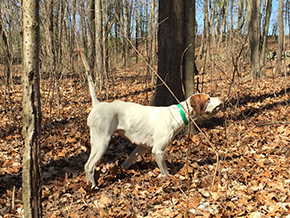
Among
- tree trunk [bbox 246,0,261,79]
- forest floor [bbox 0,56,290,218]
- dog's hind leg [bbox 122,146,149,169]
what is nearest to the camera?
forest floor [bbox 0,56,290,218]

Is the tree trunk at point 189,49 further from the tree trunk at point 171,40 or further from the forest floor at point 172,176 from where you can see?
the forest floor at point 172,176

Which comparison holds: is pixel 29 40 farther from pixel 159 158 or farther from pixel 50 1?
pixel 50 1

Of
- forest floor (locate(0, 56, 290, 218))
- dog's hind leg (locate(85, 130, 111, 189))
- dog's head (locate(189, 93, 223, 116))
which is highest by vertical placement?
dog's head (locate(189, 93, 223, 116))

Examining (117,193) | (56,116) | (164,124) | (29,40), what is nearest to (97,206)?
(117,193)

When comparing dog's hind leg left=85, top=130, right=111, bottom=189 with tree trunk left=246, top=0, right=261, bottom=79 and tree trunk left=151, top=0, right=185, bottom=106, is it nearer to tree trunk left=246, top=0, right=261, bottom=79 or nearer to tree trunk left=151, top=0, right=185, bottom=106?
tree trunk left=151, top=0, right=185, bottom=106

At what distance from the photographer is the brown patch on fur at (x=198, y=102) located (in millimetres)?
3961

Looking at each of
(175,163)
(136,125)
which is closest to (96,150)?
(136,125)

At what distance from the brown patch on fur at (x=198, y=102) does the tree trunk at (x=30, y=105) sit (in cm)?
233

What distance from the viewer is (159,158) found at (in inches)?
161

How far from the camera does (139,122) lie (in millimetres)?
4031

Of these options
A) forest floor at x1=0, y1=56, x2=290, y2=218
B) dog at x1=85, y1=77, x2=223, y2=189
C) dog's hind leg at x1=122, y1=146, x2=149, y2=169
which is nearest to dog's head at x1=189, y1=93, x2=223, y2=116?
dog at x1=85, y1=77, x2=223, y2=189

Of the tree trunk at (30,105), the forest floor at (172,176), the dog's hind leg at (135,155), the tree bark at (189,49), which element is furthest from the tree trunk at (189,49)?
the tree trunk at (30,105)

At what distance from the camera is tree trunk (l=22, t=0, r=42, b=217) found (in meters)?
2.31

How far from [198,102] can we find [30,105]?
2.46 meters
